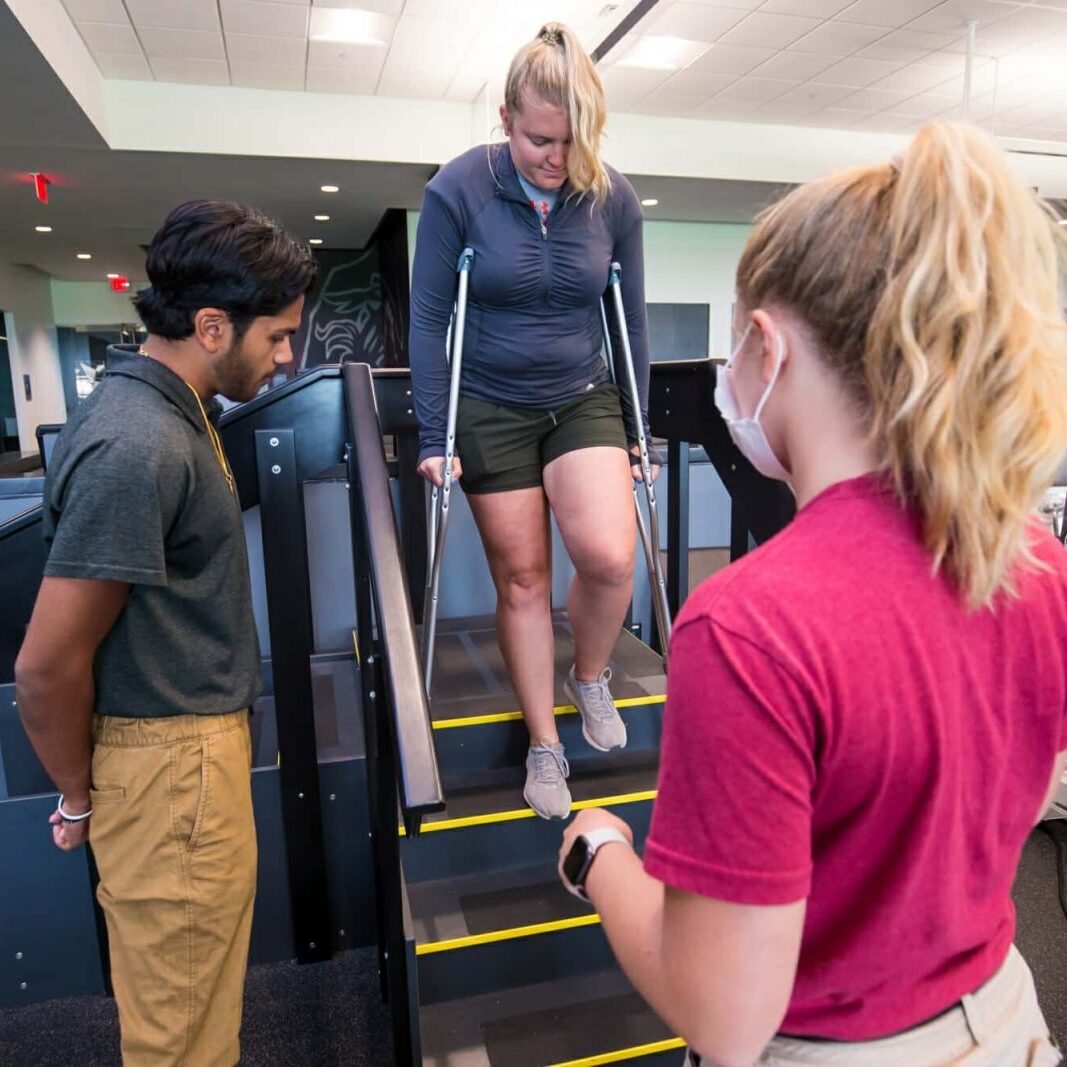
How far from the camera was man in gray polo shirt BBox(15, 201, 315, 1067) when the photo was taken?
1.21 meters

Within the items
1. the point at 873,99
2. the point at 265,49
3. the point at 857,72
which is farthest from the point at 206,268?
the point at 873,99

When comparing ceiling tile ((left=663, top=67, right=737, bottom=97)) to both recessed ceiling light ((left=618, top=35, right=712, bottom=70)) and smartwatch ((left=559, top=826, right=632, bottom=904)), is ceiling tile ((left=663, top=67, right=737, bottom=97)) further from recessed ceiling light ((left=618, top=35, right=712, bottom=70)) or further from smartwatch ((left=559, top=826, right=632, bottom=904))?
smartwatch ((left=559, top=826, right=632, bottom=904))

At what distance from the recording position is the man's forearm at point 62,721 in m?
1.22

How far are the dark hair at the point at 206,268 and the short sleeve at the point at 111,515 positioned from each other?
0.98 ft

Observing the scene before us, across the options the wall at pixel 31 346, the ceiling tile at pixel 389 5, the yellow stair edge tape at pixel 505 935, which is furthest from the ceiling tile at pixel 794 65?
the wall at pixel 31 346

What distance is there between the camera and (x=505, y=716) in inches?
83.5

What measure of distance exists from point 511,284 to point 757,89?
6.19 metres

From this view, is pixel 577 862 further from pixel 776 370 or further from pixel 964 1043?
pixel 776 370

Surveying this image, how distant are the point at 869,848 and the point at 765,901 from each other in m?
0.11

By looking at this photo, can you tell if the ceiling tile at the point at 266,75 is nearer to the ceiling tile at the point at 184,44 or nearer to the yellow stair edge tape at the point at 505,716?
the ceiling tile at the point at 184,44

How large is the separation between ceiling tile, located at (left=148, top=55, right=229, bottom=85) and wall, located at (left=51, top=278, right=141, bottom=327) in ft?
29.1

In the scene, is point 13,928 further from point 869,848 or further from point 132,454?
point 869,848

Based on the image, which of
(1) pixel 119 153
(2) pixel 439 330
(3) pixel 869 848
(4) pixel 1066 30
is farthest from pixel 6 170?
(3) pixel 869 848

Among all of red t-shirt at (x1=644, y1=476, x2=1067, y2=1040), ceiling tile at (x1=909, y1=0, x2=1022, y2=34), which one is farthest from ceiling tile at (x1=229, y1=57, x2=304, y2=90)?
red t-shirt at (x1=644, y1=476, x2=1067, y2=1040)
